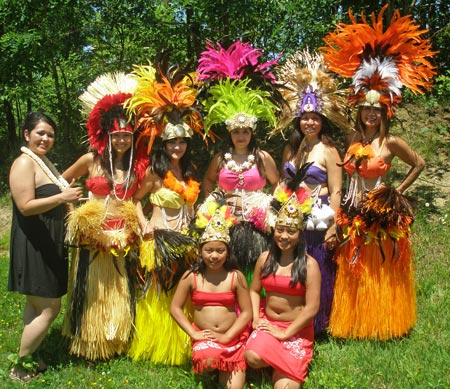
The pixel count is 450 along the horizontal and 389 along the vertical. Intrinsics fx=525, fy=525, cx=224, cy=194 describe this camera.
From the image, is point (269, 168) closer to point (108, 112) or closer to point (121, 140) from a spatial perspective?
point (121, 140)

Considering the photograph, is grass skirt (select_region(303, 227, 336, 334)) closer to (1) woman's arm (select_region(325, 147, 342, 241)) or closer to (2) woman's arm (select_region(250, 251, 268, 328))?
(1) woman's arm (select_region(325, 147, 342, 241))

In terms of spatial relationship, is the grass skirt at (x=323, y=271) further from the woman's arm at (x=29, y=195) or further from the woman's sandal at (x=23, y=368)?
the woman's sandal at (x=23, y=368)

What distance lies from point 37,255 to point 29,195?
46cm

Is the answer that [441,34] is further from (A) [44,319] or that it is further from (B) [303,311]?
(A) [44,319]

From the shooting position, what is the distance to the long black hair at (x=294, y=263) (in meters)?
3.71

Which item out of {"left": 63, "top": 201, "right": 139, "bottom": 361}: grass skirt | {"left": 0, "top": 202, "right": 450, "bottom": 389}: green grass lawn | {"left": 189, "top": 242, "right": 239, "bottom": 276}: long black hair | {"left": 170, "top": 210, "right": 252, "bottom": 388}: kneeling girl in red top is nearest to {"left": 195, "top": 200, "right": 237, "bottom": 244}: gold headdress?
{"left": 170, "top": 210, "right": 252, "bottom": 388}: kneeling girl in red top

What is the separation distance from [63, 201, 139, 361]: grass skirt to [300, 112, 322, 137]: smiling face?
152cm

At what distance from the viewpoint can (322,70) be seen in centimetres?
445

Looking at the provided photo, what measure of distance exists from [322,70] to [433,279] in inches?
97.3

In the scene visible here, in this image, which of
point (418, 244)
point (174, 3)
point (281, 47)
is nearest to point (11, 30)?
point (174, 3)

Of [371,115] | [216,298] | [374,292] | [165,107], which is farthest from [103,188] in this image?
[374,292]

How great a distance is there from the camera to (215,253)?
3707 millimetres

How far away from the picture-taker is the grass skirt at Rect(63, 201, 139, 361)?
398cm

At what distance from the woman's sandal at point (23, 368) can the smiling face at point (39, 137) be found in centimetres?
153
